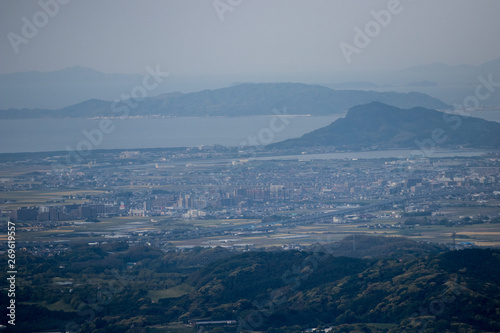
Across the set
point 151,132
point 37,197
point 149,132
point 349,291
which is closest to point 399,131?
point 151,132

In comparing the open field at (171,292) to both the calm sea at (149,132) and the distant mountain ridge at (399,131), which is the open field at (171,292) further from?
the calm sea at (149,132)

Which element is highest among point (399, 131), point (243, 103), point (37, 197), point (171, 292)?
point (243, 103)

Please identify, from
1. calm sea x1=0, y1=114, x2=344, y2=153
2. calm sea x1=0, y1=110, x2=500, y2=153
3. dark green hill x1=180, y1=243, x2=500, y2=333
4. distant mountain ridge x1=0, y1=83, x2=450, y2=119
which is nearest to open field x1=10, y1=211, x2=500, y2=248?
dark green hill x1=180, y1=243, x2=500, y2=333

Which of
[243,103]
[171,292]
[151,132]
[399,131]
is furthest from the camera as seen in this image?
[243,103]

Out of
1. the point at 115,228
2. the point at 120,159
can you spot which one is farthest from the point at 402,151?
the point at 115,228

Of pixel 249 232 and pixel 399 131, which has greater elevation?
pixel 399 131

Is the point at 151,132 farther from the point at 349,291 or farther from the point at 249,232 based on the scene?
the point at 349,291
